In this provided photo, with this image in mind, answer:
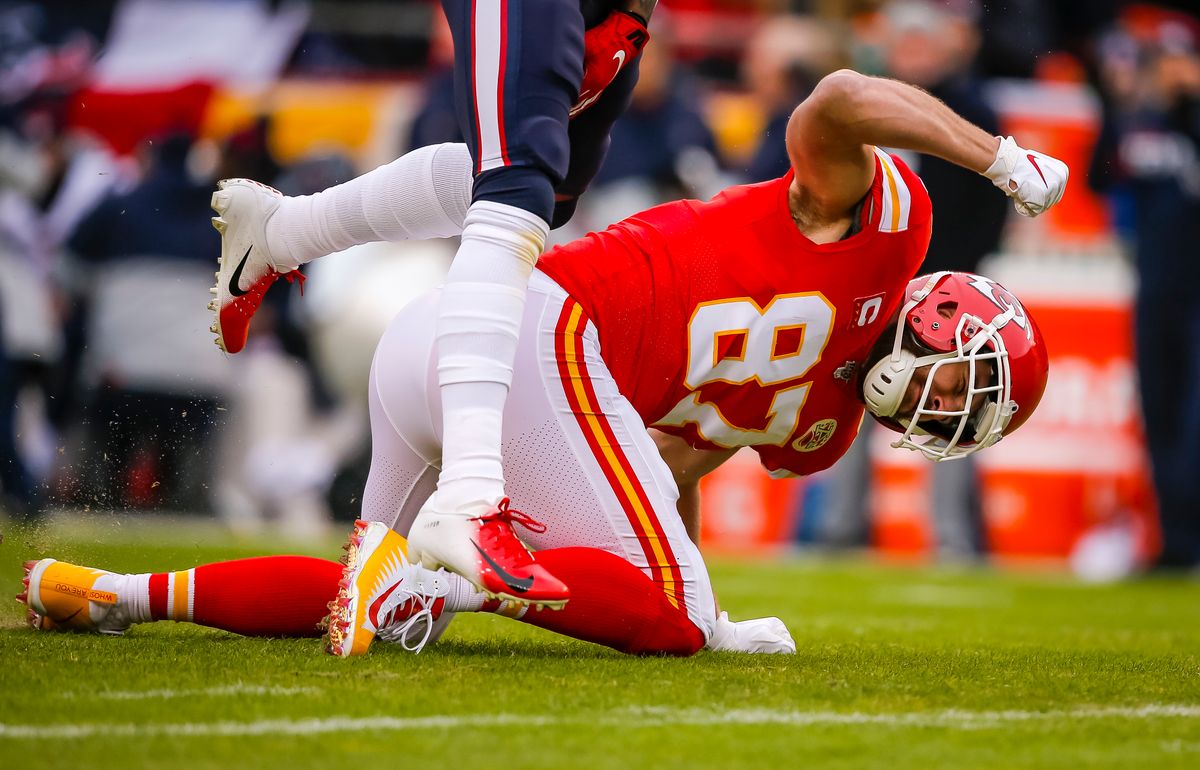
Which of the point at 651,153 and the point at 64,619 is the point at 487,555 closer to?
the point at 64,619

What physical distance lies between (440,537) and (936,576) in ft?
17.3

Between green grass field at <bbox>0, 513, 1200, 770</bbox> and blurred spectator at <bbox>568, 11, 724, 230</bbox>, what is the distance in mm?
4817

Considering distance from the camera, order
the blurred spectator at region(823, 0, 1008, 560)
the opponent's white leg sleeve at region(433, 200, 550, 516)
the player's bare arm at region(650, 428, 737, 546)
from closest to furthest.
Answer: the opponent's white leg sleeve at region(433, 200, 550, 516)
the player's bare arm at region(650, 428, 737, 546)
the blurred spectator at region(823, 0, 1008, 560)

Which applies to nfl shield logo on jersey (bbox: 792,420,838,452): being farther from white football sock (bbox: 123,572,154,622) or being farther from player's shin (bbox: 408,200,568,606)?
white football sock (bbox: 123,572,154,622)

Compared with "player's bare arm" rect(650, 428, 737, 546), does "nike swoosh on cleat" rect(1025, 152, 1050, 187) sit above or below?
above

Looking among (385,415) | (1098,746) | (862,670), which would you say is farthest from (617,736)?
(385,415)

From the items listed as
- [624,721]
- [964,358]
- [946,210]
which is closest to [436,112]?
[946,210]

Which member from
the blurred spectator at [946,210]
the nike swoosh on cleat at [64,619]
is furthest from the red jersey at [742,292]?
the blurred spectator at [946,210]

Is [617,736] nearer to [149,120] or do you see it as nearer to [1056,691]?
[1056,691]

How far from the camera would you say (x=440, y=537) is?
8.71 ft

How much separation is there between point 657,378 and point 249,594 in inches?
38.1

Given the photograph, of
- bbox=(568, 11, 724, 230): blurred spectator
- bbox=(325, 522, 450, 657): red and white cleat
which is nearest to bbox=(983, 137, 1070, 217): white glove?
bbox=(325, 522, 450, 657): red and white cleat

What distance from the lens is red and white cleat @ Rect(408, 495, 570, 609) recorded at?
261 centimetres

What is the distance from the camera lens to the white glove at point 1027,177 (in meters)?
2.90
